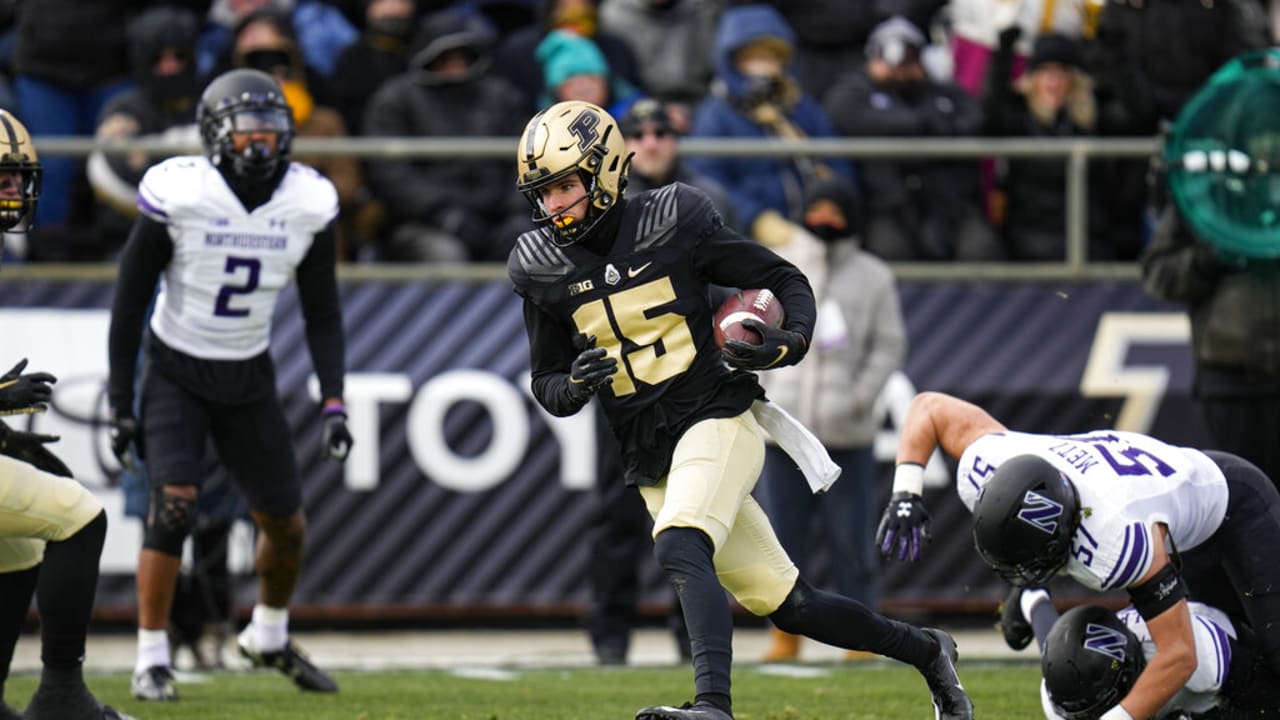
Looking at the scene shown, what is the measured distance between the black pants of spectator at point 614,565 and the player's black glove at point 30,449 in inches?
125

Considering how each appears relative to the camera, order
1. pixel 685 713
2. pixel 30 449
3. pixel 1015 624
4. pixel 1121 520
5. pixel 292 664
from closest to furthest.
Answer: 1. pixel 685 713
2. pixel 1121 520
3. pixel 30 449
4. pixel 1015 624
5. pixel 292 664

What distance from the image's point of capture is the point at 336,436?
7.79m

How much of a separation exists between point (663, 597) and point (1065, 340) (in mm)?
2447

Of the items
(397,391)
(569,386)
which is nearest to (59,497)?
(569,386)

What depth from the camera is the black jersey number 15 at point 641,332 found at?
242 inches

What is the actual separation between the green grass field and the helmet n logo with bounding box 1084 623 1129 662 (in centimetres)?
65

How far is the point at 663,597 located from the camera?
10.3m

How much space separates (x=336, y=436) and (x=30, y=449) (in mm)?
1563

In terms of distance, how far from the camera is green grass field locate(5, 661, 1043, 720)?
7.18 metres

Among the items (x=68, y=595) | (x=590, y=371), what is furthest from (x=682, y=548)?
(x=68, y=595)

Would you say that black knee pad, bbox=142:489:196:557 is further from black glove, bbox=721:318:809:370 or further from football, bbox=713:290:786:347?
black glove, bbox=721:318:809:370

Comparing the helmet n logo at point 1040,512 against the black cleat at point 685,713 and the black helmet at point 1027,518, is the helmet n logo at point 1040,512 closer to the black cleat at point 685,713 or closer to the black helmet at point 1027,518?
the black helmet at point 1027,518

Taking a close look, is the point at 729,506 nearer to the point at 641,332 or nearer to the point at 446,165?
the point at 641,332

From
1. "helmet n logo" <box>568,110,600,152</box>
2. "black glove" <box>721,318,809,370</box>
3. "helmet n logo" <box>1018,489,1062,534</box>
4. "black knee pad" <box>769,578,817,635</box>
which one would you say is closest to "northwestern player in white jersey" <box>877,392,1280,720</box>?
"helmet n logo" <box>1018,489,1062,534</box>
